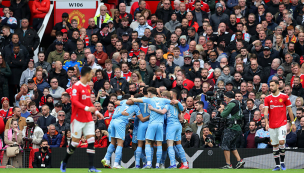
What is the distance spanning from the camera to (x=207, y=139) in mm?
15547

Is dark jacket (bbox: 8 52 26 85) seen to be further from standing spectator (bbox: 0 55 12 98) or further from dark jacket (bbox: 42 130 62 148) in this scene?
dark jacket (bbox: 42 130 62 148)

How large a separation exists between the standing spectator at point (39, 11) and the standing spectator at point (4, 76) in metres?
3.77

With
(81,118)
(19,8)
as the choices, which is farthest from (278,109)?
(19,8)

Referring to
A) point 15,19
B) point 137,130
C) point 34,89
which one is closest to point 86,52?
point 34,89

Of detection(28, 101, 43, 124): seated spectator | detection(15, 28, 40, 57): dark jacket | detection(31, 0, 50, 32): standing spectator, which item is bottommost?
detection(28, 101, 43, 124): seated spectator

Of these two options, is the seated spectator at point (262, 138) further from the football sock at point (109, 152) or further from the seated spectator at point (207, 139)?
the football sock at point (109, 152)

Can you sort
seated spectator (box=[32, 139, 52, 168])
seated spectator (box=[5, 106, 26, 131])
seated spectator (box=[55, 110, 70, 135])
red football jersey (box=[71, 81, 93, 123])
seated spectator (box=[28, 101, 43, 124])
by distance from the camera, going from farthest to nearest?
seated spectator (box=[28, 101, 43, 124]), seated spectator (box=[5, 106, 26, 131]), seated spectator (box=[55, 110, 70, 135]), seated spectator (box=[32, 139, 52, 168]), red football jersey (box=[71, 81, 93, 123])

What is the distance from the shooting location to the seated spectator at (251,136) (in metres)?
15.6

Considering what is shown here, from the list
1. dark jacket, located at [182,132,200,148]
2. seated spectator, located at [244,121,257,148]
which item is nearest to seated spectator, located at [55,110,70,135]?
dark jacket, located at [182,132,200,148]

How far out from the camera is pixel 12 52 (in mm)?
19781

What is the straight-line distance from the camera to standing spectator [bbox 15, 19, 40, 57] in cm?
2055

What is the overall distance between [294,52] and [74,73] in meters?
7.87

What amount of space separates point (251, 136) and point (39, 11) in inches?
447

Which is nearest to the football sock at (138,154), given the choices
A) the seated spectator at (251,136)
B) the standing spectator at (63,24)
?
the seated spectator at (251,136)
